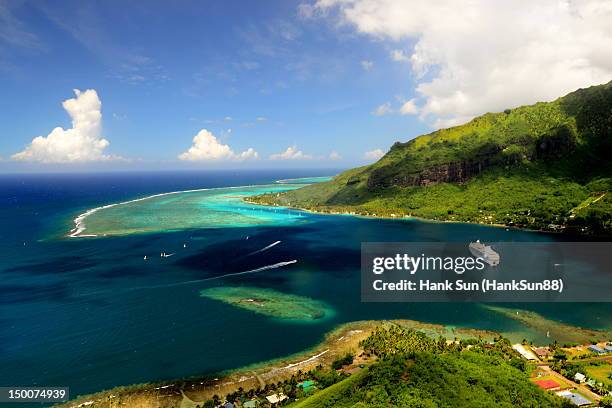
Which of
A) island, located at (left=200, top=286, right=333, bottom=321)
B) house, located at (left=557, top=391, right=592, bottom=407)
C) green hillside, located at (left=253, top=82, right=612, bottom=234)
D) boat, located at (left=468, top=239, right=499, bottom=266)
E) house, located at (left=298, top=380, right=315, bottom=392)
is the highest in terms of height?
green hillside, located at (left=253, top=82, right=612, bottom=234)

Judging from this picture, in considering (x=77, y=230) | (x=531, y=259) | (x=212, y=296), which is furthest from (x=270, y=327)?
(x=77, y=230)

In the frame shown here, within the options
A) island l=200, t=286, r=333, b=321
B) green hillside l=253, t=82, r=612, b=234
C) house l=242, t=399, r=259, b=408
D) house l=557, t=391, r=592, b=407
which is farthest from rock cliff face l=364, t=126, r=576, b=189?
house l=242, t=399, r=259, b=408

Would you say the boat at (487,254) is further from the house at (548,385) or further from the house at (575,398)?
the house at (575,398)

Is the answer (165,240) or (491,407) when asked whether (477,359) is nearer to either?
(491,407)

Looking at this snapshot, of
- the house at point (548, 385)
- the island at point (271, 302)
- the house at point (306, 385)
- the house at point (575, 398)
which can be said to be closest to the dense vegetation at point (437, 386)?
the house at point (548, 385)

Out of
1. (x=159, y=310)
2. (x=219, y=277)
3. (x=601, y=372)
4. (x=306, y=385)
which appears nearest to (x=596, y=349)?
(x=601, y=372)

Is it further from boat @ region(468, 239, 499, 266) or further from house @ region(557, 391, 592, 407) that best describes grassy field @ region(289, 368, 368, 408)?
boat @ region(468, 239, 499, 266)
